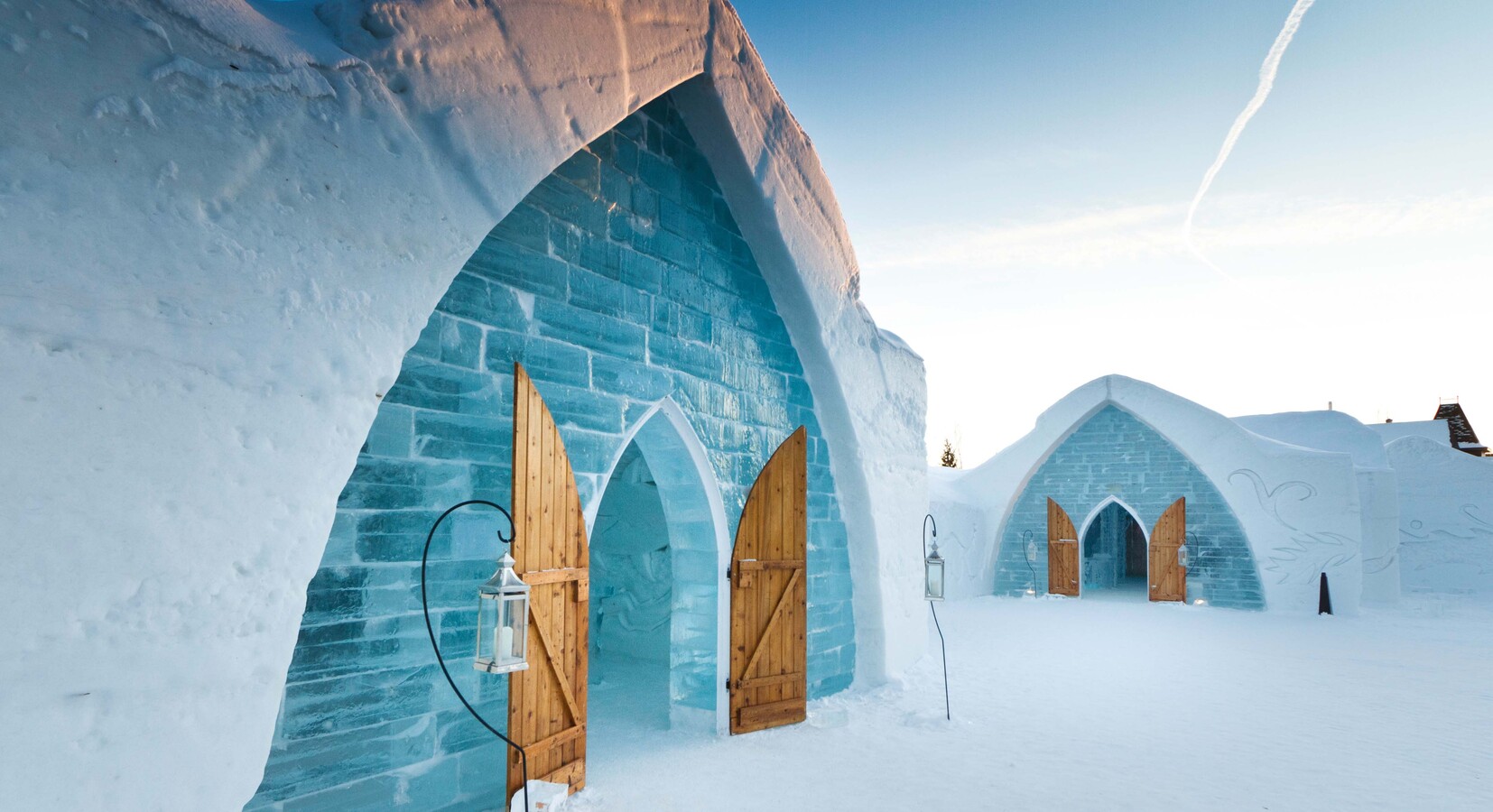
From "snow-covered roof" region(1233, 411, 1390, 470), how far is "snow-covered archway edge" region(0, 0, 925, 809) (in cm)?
1696

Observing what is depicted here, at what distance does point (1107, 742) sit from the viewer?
219 inches

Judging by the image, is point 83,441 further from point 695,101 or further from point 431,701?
point 695,101

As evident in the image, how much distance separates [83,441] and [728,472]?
12.7 feet

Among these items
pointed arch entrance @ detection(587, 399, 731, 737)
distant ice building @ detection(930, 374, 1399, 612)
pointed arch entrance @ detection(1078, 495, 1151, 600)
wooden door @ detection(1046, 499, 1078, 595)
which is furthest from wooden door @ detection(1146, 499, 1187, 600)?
pointed arch entrance @ detection(587, 399, 731, 737)

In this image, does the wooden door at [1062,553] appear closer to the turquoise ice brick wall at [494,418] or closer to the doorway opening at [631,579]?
the doorway opening at [631,579]

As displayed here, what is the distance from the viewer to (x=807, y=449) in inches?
260

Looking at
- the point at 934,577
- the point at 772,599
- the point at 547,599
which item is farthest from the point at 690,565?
the point at 934,577

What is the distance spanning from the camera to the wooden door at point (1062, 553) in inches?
585

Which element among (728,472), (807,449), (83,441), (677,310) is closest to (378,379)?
(83,441)

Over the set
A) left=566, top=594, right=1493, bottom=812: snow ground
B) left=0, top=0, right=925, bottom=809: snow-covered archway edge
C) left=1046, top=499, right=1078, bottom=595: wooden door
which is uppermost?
left=0, top=0, right=925, bottom=809: snow-covered archway edge

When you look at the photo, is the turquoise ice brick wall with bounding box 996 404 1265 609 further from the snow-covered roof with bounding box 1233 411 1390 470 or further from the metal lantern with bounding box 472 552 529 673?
the metal lantern with bounding box 472 552 529 673

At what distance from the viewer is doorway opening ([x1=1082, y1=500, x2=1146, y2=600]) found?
713 inches

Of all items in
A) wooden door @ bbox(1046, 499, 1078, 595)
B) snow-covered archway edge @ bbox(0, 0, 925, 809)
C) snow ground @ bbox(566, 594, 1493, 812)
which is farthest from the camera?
wooden door @ bbox(1046, 499, 1078, 595)

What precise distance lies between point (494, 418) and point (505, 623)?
1.10m
